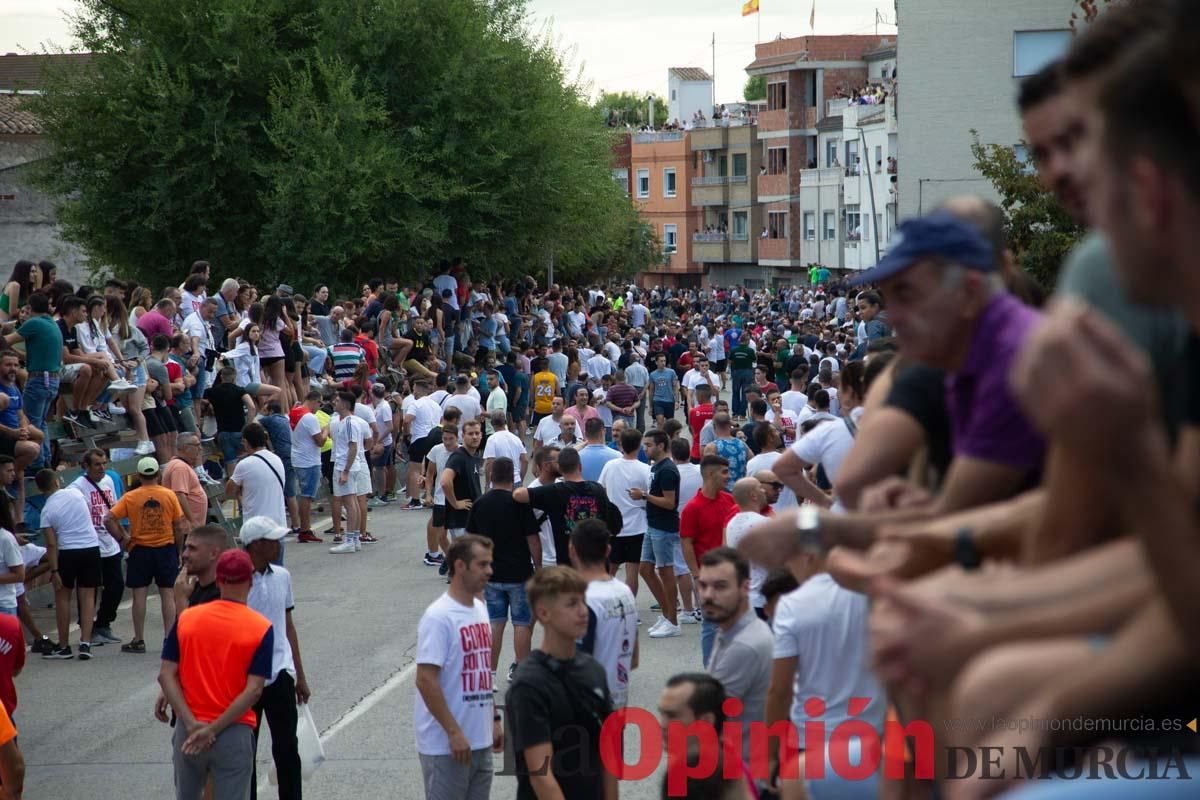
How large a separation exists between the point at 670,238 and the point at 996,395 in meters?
86.7

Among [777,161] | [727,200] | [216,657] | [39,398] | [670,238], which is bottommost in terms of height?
[216,657]

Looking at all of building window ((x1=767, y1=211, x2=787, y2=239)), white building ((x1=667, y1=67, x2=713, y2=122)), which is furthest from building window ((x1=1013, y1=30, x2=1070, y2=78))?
white building ((x1=667, y1=67, x2=713, y2=122))

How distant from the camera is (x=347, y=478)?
1848 cm

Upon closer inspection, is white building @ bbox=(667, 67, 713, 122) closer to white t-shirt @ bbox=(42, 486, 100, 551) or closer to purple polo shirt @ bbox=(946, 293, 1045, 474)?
white t-shirt @ bbox=(42, 486, 100, 551)

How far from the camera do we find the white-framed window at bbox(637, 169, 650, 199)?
294ft

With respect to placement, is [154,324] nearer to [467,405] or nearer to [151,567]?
[467,405]

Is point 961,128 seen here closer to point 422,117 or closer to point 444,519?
→ point 422,117

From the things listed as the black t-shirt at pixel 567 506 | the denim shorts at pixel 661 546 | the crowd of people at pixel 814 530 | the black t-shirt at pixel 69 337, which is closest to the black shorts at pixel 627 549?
the crowd of people at pixel 814 530

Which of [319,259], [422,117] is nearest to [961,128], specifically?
[422,117]

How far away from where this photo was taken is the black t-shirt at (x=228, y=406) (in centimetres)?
1881

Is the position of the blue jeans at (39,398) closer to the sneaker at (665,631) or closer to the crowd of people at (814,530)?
the crowd of people at (814,530)

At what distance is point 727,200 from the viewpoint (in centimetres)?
8388

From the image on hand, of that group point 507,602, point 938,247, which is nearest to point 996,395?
point 938,247

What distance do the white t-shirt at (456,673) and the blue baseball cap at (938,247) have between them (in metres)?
5.00
